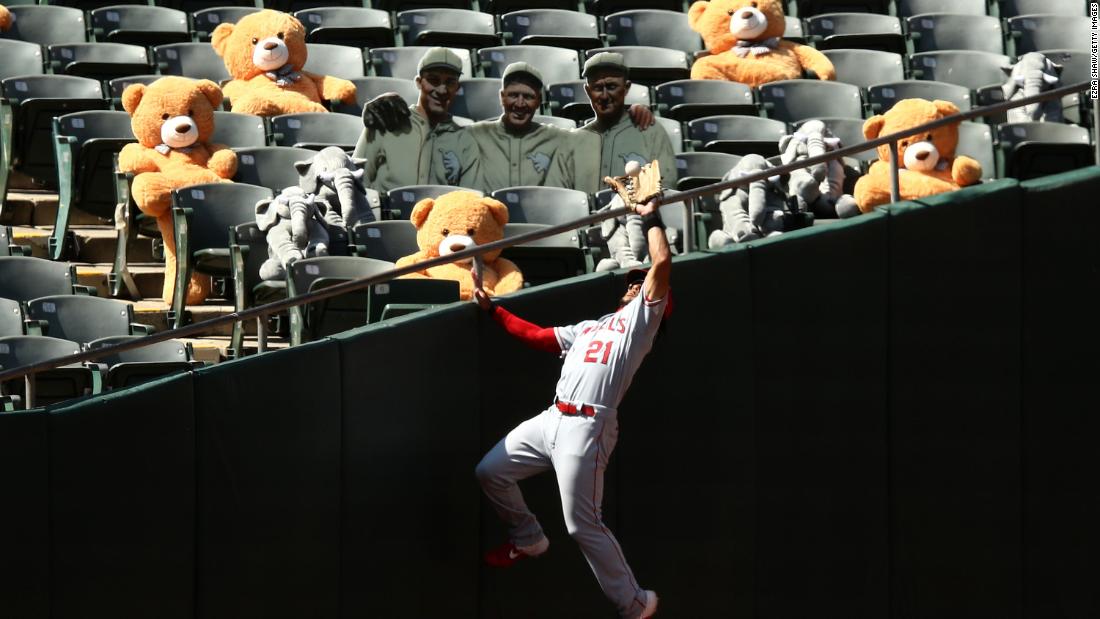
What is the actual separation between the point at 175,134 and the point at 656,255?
12.8 feet

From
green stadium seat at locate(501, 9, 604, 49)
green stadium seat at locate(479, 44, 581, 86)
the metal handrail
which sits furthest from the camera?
green stadium seat at locate(501, 9, 604, 49)

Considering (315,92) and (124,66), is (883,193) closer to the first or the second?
(315,92)

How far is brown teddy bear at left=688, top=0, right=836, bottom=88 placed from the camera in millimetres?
11711

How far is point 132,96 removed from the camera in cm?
973

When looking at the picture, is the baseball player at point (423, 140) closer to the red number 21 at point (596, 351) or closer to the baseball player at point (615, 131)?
the baseball player at point (615, 131)

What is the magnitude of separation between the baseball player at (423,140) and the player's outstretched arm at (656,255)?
3140mm

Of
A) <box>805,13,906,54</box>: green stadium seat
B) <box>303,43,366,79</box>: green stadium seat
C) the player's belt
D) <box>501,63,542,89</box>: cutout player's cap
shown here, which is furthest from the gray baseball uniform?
<box>805,13,906,54</box>: green stadium seat

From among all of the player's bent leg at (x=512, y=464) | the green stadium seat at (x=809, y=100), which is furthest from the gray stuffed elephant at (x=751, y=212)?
the green stadium seat at (x=809, y=100)

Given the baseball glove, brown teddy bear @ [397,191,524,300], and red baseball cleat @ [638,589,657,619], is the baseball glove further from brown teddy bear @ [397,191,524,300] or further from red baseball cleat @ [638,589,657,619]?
red baseball cleat @ [638,589,657,619]

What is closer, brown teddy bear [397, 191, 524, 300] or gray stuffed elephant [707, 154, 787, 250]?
gray stuffed elephant [707, 154, 787, 250]

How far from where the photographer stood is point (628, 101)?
436 inches

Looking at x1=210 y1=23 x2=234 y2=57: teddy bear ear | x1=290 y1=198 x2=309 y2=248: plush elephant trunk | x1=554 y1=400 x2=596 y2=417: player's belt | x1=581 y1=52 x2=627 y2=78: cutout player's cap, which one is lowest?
x1=554 y1=400 x2=596 y2=417: player's belt

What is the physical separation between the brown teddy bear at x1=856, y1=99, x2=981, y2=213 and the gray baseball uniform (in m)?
1.98

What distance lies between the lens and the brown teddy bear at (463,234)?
26.2 ft
